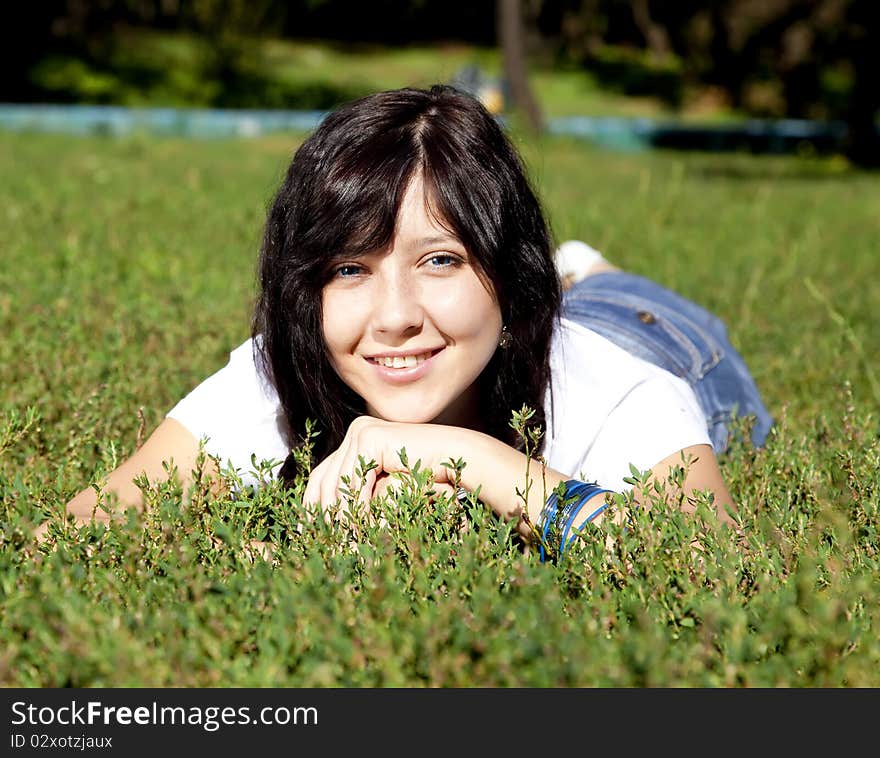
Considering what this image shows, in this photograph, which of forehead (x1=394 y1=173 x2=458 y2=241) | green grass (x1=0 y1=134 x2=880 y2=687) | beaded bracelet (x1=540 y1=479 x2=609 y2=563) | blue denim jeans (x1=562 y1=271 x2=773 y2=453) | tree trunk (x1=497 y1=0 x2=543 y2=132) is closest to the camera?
green grass (x1=0 y1=134 x2=880 y2=687)

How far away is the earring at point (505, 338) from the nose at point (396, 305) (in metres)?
0.39

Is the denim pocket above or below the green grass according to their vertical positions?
above

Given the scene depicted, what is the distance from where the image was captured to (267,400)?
3268 millimetres

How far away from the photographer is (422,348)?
9.21 feet

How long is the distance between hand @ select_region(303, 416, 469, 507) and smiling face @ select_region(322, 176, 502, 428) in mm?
153

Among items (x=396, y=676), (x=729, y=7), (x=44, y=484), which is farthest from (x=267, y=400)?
(x=729, y=7)

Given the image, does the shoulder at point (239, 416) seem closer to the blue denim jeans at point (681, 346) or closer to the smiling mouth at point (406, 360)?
the smiling mouth at point (406, 360)

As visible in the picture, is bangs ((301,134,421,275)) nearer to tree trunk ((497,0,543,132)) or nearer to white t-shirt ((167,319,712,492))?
white t-shirt ((167,319,712,492))

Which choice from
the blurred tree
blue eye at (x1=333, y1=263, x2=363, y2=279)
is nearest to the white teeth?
blue eye at (x1=333, y1=263, x2=363, y2=279)

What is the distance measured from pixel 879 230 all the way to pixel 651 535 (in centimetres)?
816

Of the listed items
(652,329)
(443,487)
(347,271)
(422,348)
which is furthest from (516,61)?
(443,487)

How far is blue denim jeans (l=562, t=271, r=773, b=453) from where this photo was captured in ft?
13.4

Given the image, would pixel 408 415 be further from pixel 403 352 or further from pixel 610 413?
pixel 610 413
